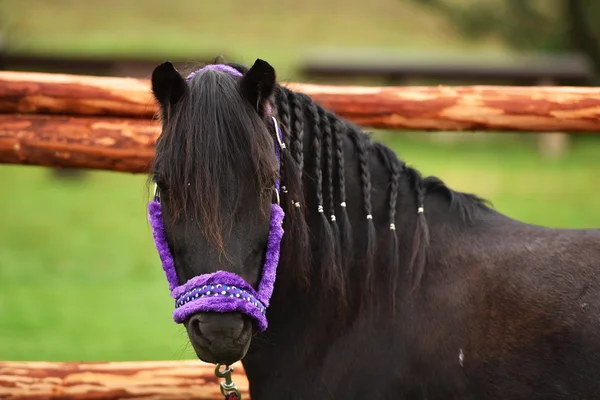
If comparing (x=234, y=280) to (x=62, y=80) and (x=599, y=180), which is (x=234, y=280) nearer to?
(x=62, y=80)

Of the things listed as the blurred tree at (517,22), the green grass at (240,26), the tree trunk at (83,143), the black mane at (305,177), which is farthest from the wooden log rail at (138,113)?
the green grass at (240,26)

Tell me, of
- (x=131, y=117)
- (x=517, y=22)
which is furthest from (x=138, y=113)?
(x=517, y=22)

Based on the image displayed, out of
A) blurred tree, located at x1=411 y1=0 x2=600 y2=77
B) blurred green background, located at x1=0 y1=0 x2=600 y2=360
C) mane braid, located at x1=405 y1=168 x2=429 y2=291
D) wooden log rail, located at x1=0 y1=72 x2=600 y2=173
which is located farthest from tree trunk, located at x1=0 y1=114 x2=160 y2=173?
blurred tree, located at x1=411 y1=0 x2=600 y2=77

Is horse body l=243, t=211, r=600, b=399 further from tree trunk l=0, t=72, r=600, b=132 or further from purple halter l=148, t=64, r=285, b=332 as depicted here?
tree trunk l=0, t=72, r=600, b=132

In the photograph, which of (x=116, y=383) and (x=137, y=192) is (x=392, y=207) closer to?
(x=116, y=383)

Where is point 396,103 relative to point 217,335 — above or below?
above

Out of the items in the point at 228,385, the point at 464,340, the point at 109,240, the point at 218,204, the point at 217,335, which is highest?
the point at 218,204

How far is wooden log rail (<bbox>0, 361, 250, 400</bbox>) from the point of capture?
361 cm

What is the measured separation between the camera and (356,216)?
2.89 metres

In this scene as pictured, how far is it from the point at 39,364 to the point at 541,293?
7.52ft

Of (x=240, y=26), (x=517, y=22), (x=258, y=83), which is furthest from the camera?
(x=240, y=26)

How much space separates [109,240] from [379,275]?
732 cm

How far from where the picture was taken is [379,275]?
2.87m

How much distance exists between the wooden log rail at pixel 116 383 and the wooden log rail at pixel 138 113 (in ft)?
3.10
